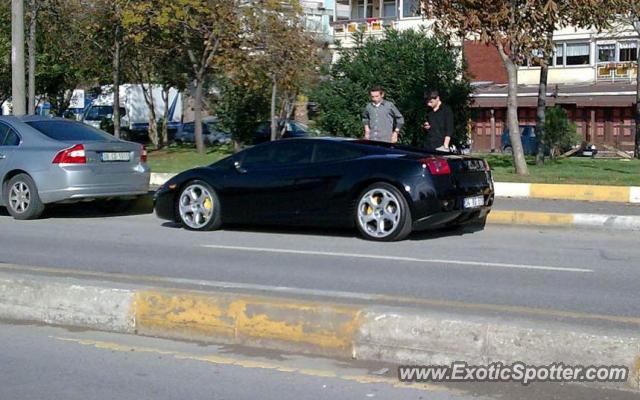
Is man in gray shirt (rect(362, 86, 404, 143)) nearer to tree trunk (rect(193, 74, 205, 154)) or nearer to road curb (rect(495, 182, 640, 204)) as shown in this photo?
road curb (rect(495, 182, 640, 204))

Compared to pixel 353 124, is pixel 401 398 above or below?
below

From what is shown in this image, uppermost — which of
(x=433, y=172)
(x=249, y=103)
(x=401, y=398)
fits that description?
(x=249, y=103)

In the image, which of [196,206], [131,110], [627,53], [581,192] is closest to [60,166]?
[196,206]

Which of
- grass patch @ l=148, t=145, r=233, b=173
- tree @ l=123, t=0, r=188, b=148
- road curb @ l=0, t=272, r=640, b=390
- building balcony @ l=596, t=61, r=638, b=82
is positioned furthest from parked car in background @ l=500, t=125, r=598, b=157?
road curb @ l=0, t=272, r=640, b=390

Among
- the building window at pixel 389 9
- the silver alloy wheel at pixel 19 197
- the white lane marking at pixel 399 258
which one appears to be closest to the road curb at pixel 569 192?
the white lane marking at pixel 399 258

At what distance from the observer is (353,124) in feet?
81.3

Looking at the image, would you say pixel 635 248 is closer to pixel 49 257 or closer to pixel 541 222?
pixel 541 222

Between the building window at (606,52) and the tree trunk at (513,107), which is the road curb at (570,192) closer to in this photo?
the tree trunk at (513,107)

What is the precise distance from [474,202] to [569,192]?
13.3ft

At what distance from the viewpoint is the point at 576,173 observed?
1906 cm

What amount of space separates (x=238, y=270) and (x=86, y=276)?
5.30 ft

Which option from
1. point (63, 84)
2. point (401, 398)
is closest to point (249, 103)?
point (63, 84)

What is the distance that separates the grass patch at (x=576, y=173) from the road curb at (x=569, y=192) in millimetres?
1370

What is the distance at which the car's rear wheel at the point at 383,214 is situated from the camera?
38.0ft
